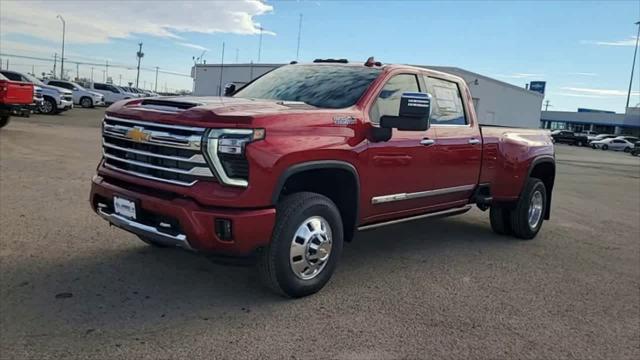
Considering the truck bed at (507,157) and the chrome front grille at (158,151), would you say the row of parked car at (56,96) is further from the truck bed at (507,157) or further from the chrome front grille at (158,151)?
the truck bed at (507,157)

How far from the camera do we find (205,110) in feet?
12.7

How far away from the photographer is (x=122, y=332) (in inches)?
143

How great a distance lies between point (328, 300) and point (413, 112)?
167 cm

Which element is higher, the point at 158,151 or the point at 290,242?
the point at 158,151

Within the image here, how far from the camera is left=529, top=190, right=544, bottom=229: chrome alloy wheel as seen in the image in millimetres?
7273

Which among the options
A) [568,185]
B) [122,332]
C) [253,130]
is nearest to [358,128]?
[253,130]

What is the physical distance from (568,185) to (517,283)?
10.4m

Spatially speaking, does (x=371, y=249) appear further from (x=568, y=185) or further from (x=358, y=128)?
(x=568, y=185)

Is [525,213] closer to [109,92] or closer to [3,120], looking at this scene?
[3,120]

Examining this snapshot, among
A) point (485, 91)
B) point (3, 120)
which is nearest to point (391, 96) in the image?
point (3, 120)

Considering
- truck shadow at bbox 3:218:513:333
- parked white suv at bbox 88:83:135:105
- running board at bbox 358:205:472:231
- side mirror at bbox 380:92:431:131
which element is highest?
parked white suv at bbox 88:83:135:105

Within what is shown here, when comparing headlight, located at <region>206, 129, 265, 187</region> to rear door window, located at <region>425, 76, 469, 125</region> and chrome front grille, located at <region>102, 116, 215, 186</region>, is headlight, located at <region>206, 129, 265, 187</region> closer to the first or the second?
chrome front grille, located at <region>102, 116, 215, 186</region>

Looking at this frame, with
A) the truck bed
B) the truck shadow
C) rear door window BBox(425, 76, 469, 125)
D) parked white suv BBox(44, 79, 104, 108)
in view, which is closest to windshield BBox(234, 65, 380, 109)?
rear door window BBox(425, 76, 469, 125)

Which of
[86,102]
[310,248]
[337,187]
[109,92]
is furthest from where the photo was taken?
[109,92]
